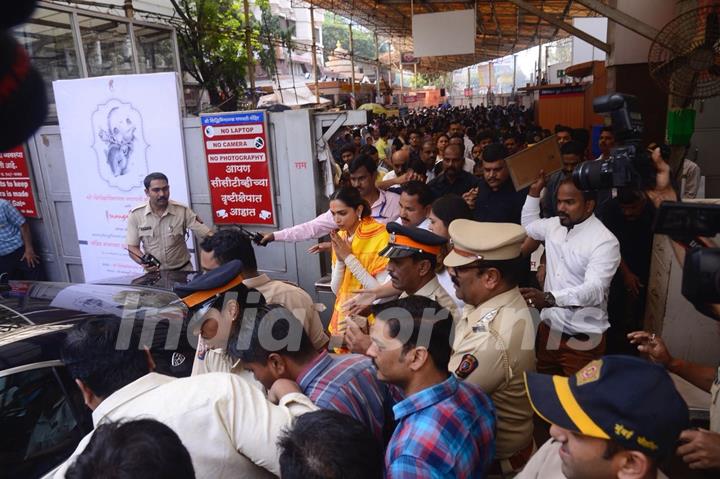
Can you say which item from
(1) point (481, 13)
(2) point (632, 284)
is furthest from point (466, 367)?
(1) point (481, 13)

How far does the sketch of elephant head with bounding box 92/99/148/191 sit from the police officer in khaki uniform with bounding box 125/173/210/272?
0.77m

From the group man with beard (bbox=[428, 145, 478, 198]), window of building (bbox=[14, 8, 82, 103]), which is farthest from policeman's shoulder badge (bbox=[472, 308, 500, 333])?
window of building (bbox=[14, 8, 82, 103])

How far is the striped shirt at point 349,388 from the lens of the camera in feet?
6.39

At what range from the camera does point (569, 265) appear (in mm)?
3074

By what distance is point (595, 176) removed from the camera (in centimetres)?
258

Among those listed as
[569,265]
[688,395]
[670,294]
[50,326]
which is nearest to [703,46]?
[670,294]

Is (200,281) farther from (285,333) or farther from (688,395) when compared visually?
(688,395)

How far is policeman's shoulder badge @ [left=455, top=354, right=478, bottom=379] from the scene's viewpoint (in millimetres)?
2057

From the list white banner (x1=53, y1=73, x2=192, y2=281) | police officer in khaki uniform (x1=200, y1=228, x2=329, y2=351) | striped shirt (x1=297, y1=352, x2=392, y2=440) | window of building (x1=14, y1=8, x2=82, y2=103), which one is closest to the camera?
striped shirt (x1=297, y1=352, x2=392, y2=440)

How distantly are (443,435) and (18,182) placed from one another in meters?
7.27

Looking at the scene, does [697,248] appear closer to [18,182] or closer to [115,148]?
[115,148]

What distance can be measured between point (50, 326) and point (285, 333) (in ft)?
4.91

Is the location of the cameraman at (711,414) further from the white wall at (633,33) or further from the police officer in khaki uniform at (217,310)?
the white wall at (633,33)

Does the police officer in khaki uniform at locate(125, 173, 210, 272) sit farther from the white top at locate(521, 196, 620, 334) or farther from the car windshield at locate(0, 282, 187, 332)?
the white top at locate(521, 196, 620, 334)
